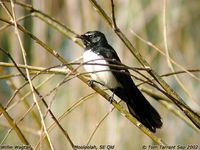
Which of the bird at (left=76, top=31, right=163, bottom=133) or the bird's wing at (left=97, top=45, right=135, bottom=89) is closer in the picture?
the bird at (left=76, top=31, right=163, bottom=133)

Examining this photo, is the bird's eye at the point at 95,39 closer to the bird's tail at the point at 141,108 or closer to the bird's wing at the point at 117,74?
the bird's wing at the point at 117,74

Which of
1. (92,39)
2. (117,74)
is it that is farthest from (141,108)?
(92,39)

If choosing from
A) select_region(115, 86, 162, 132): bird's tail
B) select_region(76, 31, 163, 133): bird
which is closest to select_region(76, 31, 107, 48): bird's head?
select_region(76, 31, 163, 133): bird

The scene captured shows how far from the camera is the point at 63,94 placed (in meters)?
2.78

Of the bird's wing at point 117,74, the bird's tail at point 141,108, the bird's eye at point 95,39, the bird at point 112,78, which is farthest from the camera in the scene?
the bird's eye at point 95,39

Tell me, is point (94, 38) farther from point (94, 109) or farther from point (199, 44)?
point (199, 44)

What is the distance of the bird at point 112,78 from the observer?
96.7 inches

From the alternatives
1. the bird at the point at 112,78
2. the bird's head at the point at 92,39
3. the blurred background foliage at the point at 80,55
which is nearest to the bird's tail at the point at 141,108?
the bird at the point at 112,78

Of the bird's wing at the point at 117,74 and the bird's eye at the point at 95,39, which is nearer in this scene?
the bird's wing at the point at 117,74

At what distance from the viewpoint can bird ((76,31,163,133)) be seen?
2455mm

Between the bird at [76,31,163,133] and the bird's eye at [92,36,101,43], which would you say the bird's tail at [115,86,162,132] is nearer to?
the bird at [76,31,163,133]

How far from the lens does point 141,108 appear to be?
247 cm

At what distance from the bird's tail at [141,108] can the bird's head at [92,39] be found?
1.02 ft

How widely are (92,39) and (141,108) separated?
57 cm
